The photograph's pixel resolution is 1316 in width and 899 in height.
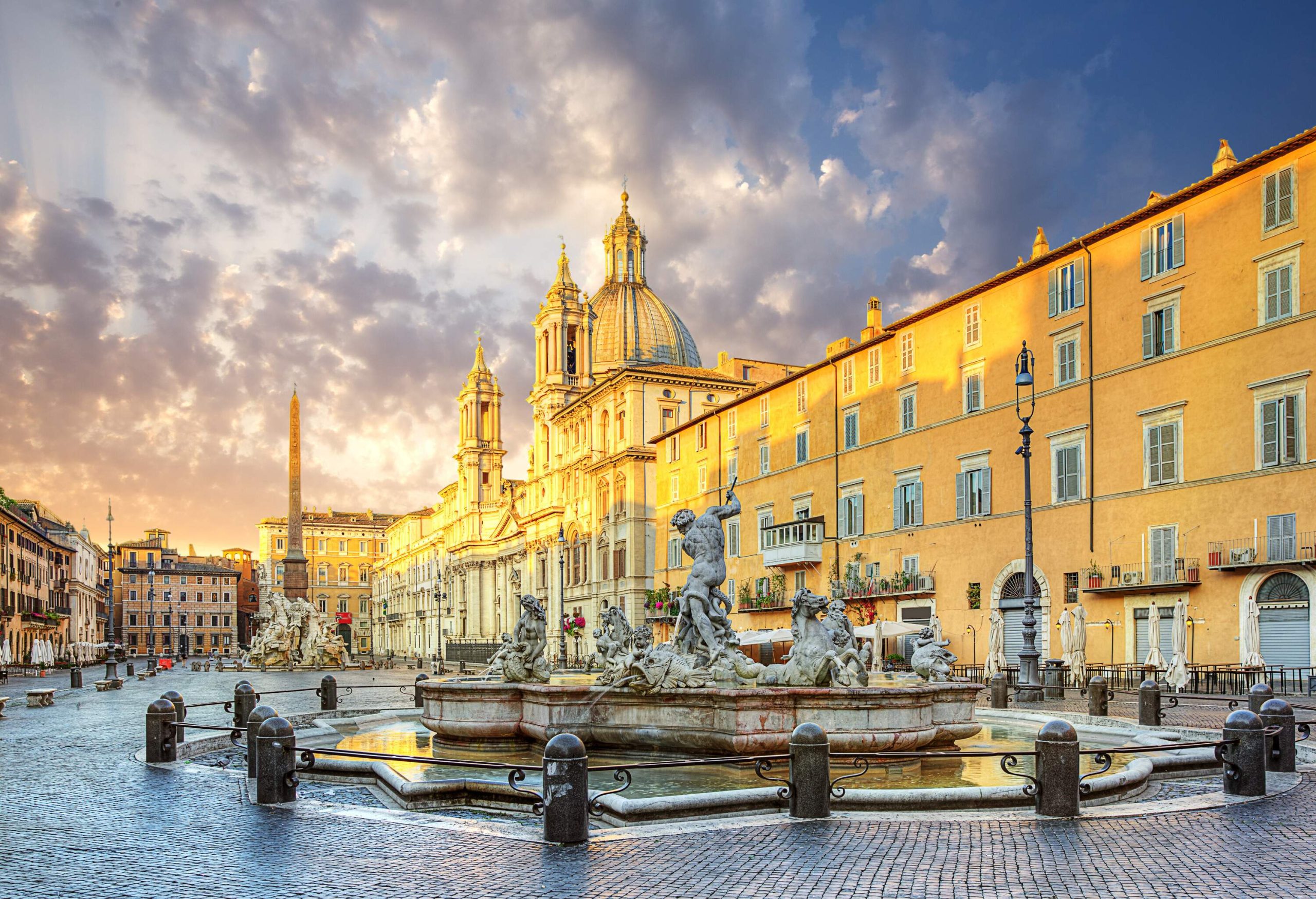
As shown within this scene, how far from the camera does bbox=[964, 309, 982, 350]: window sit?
41.4m

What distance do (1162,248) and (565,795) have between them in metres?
30.7

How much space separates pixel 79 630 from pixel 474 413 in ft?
136

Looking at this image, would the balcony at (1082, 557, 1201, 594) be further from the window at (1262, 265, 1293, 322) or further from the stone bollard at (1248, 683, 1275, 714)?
the stone bollard at (1248, 683, 1275, 714)

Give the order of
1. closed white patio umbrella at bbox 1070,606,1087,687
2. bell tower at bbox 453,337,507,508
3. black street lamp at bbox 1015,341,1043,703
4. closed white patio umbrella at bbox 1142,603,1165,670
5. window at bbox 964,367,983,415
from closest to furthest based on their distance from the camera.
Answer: black street lamp at bbox 1015,341,1043,703
closed white patio umbrella at bbox 1142,603,1165,670
closed white patio umbrella at bbox 1070,606,1087,687
window at bbox 964,367,983,415
bell tower at bbox 453,337,507,508

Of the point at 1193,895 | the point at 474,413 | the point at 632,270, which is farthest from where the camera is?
the point at 474,413

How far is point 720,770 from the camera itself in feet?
43.7

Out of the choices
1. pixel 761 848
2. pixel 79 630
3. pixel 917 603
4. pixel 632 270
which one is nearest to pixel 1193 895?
pixel 761 848

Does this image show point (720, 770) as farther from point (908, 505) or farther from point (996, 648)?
point (908, 505)

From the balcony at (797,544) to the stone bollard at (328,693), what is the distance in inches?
1208

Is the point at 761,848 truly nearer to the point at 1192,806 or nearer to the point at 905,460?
the point at 1192,806

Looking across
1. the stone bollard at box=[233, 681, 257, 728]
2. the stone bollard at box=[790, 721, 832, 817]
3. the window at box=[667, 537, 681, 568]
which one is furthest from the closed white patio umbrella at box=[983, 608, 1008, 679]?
the window at box=[667, 537, 681, 568]

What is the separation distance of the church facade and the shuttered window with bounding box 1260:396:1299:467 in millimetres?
30973

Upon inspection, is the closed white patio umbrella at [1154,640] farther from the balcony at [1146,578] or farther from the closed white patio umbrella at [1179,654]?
the balcony at [1146,578]

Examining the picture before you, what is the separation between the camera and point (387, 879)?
794cm
